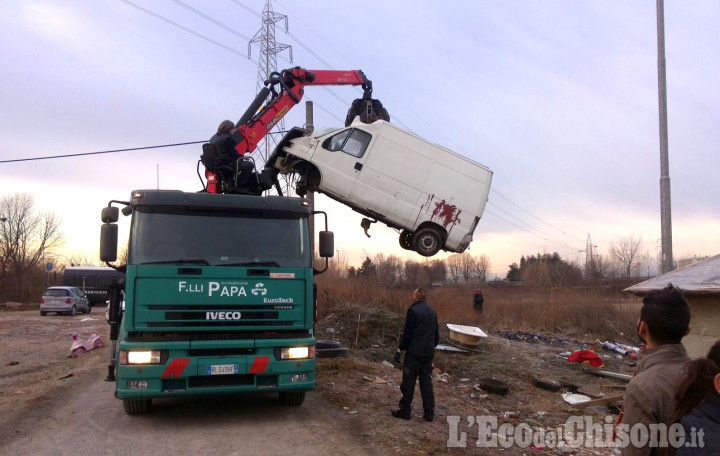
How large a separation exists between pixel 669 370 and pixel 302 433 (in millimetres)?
4862

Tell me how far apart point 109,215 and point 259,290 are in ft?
7.15

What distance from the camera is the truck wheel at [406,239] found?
10573mm

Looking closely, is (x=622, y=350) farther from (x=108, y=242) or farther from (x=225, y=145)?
(x=108, y=242)

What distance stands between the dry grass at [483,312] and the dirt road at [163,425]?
681 centimetres

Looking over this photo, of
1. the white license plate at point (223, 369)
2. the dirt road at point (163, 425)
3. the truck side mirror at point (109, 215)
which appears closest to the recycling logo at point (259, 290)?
the white license plate at point (223, 369)

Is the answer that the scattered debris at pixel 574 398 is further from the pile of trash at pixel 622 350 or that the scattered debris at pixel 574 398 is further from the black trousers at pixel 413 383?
the pile of trash at pixel 622 350

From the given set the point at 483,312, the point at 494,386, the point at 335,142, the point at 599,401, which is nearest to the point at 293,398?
the point at 335,142

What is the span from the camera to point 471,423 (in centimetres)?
752

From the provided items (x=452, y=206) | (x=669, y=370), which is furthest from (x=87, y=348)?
(x=669, y=370)

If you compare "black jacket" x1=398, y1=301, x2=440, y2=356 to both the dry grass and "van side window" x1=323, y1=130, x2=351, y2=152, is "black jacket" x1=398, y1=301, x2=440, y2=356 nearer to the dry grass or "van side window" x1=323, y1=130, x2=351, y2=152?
"van side window" x1=323, y1=130, x2=351, y2=152

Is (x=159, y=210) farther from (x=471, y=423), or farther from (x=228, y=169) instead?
(x=471, y=423)

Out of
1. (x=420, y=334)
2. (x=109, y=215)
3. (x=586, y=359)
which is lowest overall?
(x=586, y=359)

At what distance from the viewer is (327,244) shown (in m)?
7.69

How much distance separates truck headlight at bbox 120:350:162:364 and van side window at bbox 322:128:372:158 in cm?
522
